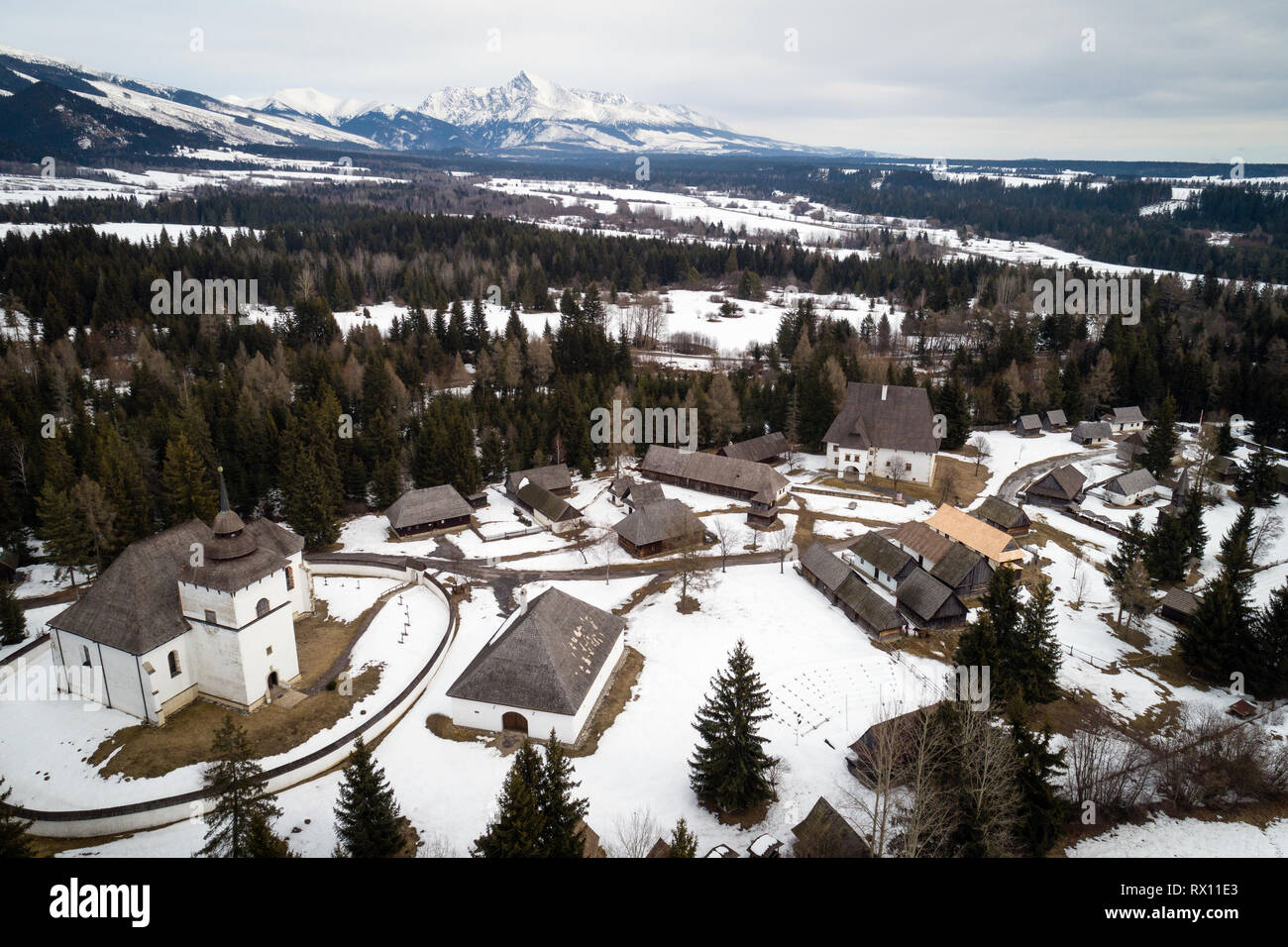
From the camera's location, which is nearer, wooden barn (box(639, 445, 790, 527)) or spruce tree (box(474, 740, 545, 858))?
spruce tree (box(474, 740, 545, 858))

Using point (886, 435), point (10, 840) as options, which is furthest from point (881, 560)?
point (10, 840)

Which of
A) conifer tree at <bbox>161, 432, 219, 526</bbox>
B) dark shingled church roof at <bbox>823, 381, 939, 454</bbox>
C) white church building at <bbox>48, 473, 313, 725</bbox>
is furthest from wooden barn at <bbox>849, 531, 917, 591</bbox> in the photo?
conifer tree at <bbox>161, 432, 219, 526</bbox>

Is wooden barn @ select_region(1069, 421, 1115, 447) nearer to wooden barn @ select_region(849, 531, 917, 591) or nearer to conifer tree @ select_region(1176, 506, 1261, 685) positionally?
conifer tree @ select_region(1176, 506, 1261, 685)

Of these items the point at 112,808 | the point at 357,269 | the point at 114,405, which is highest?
the point at 357,269

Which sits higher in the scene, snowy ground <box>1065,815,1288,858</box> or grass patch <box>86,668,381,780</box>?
grass patch <box>86,668,381,780</box>

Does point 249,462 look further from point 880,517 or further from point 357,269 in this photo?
point 357,269

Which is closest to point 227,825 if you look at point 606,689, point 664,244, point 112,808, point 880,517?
point 112,808
